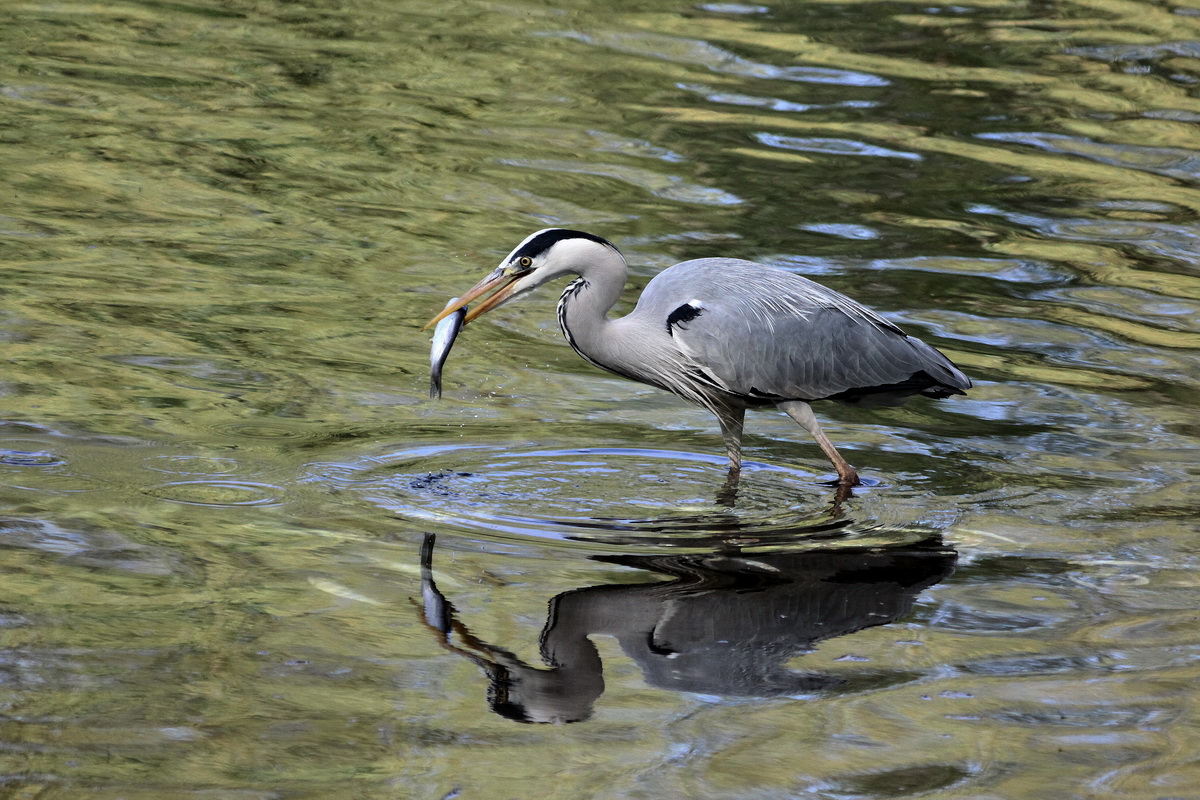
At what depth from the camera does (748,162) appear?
41.1ft

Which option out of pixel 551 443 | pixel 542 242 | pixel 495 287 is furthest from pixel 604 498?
pixel 542 242

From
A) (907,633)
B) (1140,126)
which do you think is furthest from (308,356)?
(1140,126)

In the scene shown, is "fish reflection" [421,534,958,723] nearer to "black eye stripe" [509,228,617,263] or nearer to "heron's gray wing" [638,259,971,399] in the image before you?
"heron's gray wing" [638,259,971,399]

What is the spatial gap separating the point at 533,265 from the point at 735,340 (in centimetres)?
99

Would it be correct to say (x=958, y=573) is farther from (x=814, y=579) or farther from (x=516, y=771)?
(x=516, y=771)

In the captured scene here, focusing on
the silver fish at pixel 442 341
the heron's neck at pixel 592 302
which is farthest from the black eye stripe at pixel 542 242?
the silver fish at pixel 442 341

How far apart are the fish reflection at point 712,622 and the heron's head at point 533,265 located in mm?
1393

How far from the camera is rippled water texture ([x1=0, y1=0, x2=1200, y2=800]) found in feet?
15.3

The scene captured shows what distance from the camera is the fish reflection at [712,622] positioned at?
5.03m

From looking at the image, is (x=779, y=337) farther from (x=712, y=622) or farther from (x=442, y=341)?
(x=712, y=622)

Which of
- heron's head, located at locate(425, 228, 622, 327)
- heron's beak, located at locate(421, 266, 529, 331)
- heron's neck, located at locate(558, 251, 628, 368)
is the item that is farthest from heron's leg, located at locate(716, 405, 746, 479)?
heron's beak, located at locate(421, 266, 529, 331)

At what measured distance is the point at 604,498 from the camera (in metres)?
6.70

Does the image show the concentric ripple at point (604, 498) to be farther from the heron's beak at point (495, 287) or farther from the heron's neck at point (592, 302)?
the heron's beak at point (495, 287)

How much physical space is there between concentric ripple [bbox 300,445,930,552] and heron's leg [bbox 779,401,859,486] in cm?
10
